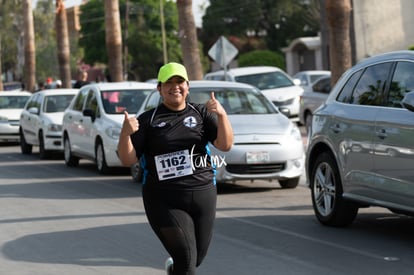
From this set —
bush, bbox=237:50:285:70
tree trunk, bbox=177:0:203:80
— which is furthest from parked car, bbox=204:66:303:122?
bush, bbox=237:50:285:70

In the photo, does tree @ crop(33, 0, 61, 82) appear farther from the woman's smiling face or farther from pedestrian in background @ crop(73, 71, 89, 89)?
the woman's smiling face

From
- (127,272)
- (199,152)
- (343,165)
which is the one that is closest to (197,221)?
(199,152)

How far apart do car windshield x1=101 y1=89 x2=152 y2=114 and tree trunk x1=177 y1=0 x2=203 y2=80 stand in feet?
19.4

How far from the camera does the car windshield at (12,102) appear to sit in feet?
94.1

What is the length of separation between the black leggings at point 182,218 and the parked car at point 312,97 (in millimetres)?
20263

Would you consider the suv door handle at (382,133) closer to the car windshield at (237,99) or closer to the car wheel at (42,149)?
the car windshield at (237,99)

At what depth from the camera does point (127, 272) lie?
27.6ft

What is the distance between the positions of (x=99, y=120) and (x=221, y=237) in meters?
8.16

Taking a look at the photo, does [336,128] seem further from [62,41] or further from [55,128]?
[62,41]

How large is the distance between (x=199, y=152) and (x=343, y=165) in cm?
377

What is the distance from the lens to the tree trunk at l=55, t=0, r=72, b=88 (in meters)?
39.1

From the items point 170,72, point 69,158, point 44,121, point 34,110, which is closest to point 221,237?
point 170,72

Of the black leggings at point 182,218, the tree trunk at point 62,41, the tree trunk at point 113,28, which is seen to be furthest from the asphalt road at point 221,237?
the tree trunk at point 62,41

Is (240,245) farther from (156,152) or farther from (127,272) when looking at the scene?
(156,152)
